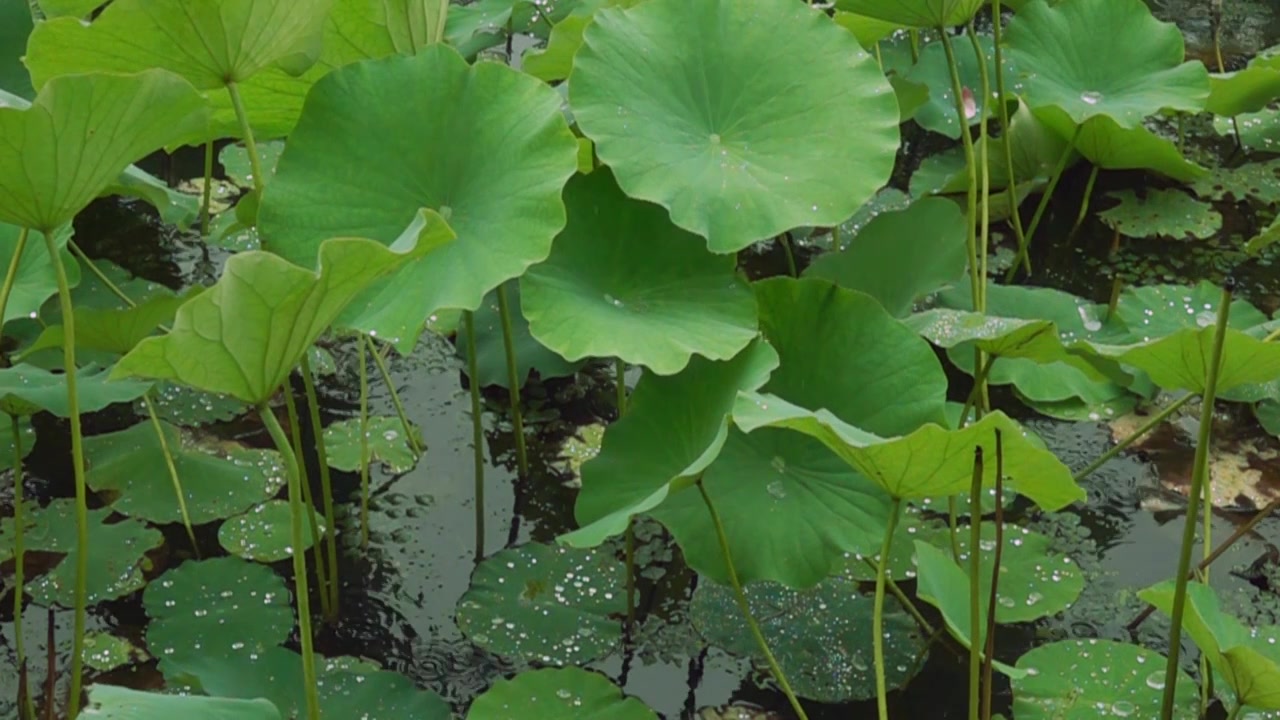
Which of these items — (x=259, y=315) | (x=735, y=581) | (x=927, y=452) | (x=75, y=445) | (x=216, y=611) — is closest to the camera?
(x=259, y=315)

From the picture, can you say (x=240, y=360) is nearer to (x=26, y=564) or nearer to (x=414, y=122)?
(x=414, y=122)

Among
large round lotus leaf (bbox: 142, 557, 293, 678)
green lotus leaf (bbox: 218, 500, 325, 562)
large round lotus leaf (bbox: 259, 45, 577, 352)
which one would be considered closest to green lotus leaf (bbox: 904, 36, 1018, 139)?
large round lotus leaf (bbox: 259, 45, 577, 352)

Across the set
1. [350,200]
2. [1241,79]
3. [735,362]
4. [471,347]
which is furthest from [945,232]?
[1241,79]

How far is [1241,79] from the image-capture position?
255cm

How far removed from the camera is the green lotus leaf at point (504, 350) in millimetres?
2102

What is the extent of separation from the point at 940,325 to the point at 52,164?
96cm

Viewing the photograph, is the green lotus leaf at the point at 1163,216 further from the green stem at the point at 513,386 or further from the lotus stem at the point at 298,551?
the lotus stem at the point at 298,551

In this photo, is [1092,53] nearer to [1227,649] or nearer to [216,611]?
[1227,649]

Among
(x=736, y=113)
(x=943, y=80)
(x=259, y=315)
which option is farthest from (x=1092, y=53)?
(x=259, y=315)

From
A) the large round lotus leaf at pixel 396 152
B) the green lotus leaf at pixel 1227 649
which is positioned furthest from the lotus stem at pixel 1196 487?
the large round lotus leaf at pixel 396 152

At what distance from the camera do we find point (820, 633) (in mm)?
1761

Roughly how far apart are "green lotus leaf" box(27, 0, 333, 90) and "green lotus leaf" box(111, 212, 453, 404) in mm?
421

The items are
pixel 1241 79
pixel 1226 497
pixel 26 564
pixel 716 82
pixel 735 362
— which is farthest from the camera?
pixel 1241 79

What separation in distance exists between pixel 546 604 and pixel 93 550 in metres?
0.62
